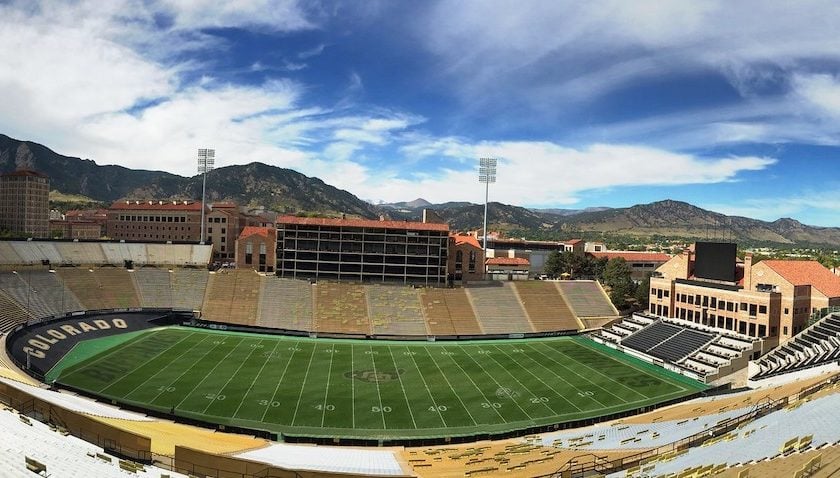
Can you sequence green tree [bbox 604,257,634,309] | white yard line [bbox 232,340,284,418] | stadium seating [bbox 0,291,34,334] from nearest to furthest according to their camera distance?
white yard line [bbox 232,340,284,418], stadium seating [bbox 0,291,34,334], green tree [bbox 604,257,634,309]

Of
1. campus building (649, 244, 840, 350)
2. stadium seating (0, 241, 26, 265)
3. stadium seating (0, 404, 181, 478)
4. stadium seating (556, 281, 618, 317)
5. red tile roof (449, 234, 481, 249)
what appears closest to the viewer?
stadium seating (0, 404, 181, 478)

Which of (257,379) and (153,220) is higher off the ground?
(153,220)

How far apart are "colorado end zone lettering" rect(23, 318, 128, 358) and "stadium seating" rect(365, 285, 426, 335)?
83.2ft

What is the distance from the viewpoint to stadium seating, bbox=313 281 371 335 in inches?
2231

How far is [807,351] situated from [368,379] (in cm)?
3455

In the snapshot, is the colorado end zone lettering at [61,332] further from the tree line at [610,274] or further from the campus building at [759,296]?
the tree line at [610,274]

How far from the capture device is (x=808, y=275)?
163ft

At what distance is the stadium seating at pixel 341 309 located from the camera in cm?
5666

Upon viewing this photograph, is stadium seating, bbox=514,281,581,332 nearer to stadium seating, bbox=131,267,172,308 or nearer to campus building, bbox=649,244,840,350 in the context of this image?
campus building, bbox=649,244,840,350

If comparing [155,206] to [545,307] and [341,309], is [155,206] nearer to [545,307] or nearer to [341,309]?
[341,309]

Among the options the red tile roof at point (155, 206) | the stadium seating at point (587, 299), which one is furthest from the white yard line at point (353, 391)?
the red tile roof at point (155, 206)

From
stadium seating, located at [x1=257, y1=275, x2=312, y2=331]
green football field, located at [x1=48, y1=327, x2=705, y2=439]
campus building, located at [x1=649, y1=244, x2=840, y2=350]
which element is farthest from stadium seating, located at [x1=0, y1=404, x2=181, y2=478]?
campus building, located at [x1=649, y1=244, x2=840, y2=350]

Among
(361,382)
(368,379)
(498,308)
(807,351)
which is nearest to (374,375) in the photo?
(368,379)

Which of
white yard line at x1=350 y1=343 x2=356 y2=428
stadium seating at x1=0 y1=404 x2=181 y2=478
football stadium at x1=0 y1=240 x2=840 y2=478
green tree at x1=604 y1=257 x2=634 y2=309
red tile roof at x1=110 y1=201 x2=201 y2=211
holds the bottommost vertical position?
white yard line at x1=350 y1=343 x2=356 y2=428
